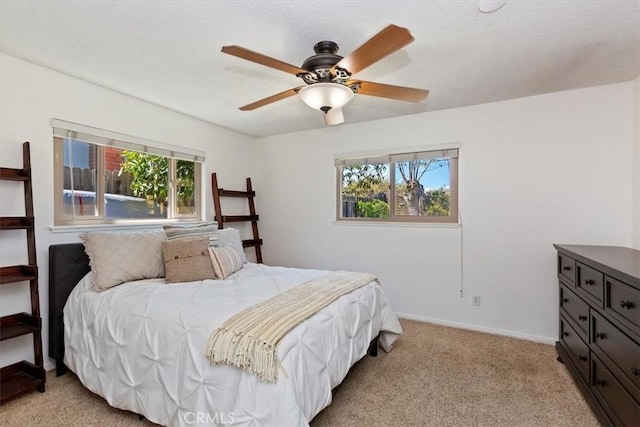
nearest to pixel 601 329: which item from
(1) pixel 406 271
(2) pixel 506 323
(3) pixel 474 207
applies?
(2) pixel 506 323

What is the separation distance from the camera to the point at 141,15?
5.98 feet

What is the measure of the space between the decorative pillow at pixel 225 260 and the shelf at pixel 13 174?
52.7 inches

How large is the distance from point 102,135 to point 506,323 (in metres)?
4.14

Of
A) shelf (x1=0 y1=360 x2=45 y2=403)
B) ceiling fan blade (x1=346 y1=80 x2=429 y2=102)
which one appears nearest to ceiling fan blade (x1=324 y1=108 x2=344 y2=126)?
ceiling fan blade (x1=346 y1=80 x2=429 y2=102)

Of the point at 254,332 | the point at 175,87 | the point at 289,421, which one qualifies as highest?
the point at 175,87

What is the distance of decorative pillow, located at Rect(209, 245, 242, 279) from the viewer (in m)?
2.65

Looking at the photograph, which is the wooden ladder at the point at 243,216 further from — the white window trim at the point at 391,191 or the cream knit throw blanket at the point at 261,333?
the cream knit throw blanket at the point at 261,333

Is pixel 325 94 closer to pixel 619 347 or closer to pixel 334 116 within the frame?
pixel 334 116

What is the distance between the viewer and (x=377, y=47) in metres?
1.60

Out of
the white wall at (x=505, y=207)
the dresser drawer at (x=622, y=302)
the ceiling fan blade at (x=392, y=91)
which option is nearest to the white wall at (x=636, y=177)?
the white wall at (x=505, y=207)

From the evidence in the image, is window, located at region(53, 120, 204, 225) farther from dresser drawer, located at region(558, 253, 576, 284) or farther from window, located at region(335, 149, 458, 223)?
dresser drawer, located at region(558, 253, 576, 284)

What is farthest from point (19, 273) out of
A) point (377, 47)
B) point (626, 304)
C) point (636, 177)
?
point (636, 177)

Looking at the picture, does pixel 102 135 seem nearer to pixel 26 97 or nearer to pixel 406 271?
pixel 26 97

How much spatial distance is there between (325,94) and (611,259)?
2004 millimetres
